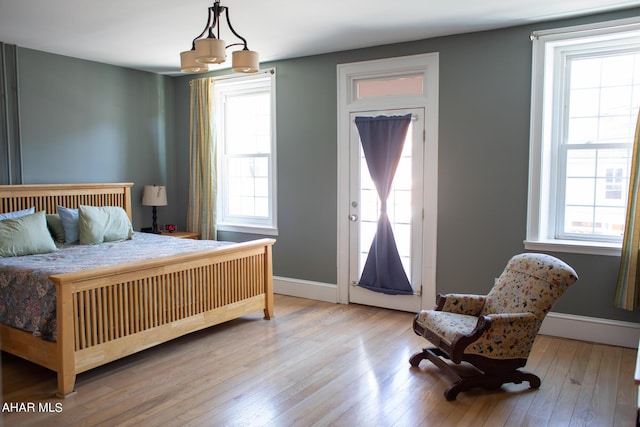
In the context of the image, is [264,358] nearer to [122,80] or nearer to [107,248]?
[107,248]

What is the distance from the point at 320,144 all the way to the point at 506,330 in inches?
110

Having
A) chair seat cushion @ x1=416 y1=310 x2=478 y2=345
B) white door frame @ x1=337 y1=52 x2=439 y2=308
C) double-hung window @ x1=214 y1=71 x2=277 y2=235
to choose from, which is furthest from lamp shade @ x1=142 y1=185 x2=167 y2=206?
chair seat cushion @ x1=416 y1=310 x2=478 y2=345

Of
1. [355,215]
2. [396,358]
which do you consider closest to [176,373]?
[396,358]

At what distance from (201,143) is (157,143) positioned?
63cm

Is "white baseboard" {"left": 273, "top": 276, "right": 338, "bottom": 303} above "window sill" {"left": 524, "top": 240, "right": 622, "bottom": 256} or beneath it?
beneath

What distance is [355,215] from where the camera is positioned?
16.6 ft

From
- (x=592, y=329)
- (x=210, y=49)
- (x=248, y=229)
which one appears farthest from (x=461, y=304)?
(x=248, y=229)

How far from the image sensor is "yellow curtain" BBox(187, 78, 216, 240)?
5.87m

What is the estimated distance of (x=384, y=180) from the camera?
4.80 m

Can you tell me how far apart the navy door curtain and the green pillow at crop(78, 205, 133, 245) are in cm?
238

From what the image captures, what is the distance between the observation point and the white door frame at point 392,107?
455cm

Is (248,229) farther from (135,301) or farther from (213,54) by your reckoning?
(213,54)

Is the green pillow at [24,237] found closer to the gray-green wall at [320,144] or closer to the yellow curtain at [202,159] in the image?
the gray-green wall at [320,144]

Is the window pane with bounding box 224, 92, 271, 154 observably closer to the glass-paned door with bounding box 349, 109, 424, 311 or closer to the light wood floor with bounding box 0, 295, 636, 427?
the glass-paned door with bounding box 349, 109, 424, 311
